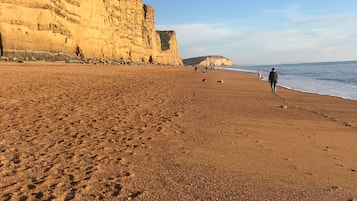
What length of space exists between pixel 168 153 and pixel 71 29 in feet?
111

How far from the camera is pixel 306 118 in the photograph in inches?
432

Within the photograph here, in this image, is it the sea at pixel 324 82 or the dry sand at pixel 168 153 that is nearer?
the dry sand at pixel 168 153

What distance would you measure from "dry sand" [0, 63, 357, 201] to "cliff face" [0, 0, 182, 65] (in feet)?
54.7

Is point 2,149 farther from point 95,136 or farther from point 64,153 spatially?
point 95,136

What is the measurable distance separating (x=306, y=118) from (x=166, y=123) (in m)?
4.99

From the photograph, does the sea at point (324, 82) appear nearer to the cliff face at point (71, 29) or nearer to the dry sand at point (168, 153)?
the dry sand at point (168, 153)

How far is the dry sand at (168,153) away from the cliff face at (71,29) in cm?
1668

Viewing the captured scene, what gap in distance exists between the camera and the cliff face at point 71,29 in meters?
26.1

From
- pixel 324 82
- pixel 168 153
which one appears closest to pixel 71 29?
pixel 324 82

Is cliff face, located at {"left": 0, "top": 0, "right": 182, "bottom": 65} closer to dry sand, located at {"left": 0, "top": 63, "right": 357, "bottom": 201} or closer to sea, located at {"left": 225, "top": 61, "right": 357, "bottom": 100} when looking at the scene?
dry sand, located at {"left": 0, "top": 63, "right": 357, "bottom": 201}

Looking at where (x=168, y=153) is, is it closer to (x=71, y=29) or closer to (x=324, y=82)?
(x=324, y=82)

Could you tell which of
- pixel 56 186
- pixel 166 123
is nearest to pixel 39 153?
pixel 56 186

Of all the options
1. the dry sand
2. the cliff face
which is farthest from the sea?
the cliff face

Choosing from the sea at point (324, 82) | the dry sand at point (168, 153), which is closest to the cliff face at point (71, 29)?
the dry sand at point (168, 153)
